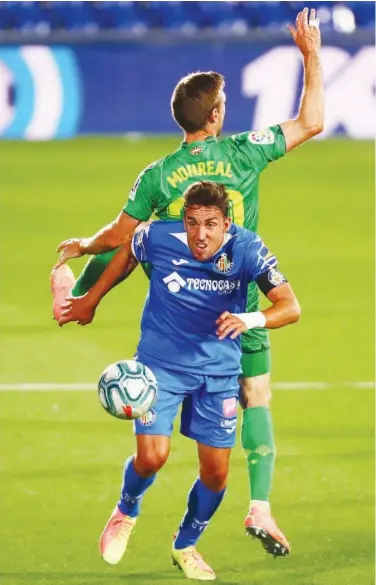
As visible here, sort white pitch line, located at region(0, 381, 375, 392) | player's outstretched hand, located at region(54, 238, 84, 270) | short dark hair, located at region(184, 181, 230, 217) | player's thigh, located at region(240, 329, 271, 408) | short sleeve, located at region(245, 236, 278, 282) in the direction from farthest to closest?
white pitch line, located at region(0, 381, 375, 392)
player's thigh, located at region(240, 329, 271, 408)
player's outstretched hand, located at region(54, 238, 84, 270)
short sleeve, located at region(245, 236, 278, 282)
short dark hair, located at region(184, 181, 230, 217)

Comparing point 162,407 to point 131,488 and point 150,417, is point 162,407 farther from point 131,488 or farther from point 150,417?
point 131,488

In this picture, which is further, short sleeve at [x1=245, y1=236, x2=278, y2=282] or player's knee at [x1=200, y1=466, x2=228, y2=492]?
player's knee at [x1=200, y1=466, x2=228, y2=492]

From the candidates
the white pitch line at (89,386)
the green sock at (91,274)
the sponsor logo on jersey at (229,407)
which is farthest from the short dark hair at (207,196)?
the white pitch line at (89,386)

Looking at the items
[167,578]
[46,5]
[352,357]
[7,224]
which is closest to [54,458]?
[167,578]

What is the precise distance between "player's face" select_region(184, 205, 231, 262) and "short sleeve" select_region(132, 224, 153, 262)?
233 millimetres

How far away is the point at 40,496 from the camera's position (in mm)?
7633

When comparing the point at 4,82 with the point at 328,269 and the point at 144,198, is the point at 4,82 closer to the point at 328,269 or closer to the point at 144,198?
the point at 328,269

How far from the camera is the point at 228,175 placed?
630 cm

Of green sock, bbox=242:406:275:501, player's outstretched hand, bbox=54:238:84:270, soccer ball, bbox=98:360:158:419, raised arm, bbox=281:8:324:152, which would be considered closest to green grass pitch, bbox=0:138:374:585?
green sock, bbox=242:406:275:501

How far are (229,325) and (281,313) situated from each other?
327 millimetres

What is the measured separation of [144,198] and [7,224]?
10926 millimetres

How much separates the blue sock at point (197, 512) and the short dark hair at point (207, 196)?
128 centimetres

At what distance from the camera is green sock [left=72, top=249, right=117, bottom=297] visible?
701 centimetres

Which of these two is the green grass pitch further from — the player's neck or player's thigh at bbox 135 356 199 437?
the player's neck
